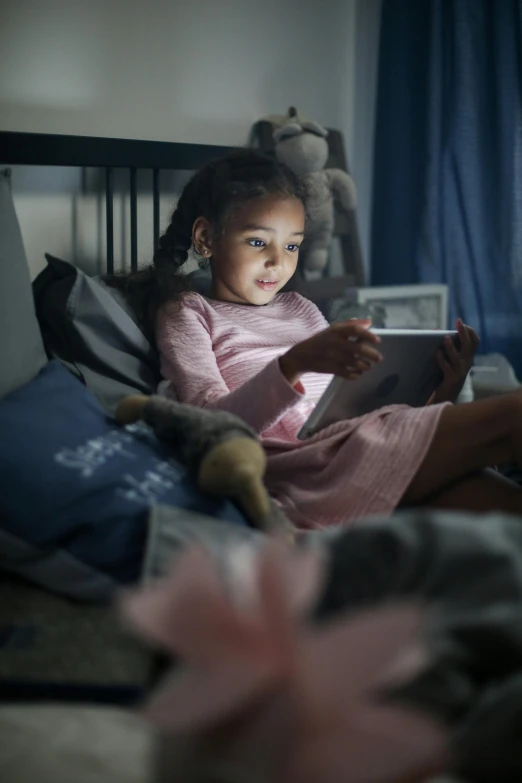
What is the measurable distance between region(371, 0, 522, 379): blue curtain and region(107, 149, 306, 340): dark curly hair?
1054 mm

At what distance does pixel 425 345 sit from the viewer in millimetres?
1275

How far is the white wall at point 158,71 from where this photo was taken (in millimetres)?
1648

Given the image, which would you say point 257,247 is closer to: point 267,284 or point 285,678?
point 267,284

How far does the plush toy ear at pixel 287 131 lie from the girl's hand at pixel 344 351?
1.07m

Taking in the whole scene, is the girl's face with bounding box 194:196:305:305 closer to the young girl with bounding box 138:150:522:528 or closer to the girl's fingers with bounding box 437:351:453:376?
the young girl with bounding box 138:150:522:528

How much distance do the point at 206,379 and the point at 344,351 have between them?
0.89 feet

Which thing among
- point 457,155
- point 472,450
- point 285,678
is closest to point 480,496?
point 472,450

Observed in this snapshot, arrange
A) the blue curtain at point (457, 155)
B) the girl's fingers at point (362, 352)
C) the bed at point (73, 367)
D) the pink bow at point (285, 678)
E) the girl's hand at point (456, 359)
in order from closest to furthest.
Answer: the pink bow at point (285, 678) < the bed at point (73, 367) < the girl's fingers at point (362, 352) < the girl's hand at point (456, 359) < the blue curtain at point (457, 155)

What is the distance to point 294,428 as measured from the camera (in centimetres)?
139

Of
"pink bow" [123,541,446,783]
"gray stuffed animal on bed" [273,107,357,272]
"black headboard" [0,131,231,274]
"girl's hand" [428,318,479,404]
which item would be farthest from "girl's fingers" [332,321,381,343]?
"gray stuffed animal on bed" [273,107,357,272]

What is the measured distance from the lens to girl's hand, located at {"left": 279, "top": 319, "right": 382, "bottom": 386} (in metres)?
1.14

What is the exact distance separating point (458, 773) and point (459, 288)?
7.07 feet

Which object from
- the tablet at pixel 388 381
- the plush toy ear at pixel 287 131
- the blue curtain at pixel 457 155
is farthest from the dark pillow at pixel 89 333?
the blue curtain at pixel 457 155

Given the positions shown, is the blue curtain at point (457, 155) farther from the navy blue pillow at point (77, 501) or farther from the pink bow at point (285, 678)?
the pink bow at point (285, 678)
